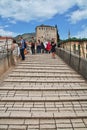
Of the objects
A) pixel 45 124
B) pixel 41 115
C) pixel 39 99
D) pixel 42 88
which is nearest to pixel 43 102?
pixel 39 99

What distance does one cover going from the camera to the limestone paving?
6.75 meters

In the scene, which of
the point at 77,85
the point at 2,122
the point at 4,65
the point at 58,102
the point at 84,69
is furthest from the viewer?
the point at 4,65

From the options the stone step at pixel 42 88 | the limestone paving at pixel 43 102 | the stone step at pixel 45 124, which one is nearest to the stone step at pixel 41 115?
the limestone paving at pixel 43 102

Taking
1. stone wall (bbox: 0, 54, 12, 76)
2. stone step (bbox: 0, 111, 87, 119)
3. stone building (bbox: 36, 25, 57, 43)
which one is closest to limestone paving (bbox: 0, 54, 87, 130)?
stone step (bbox: 0, 111, 87, 119)

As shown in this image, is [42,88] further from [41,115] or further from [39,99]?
[41,115]

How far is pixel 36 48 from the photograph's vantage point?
29.5 metres

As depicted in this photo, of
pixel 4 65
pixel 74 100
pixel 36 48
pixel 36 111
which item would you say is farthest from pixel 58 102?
pixel 36 48

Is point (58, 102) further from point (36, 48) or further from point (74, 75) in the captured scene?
point (36, 48)

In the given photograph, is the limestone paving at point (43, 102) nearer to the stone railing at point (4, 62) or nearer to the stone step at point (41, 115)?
the stone step at point (41, 115)

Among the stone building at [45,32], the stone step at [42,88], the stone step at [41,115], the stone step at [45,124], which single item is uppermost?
the stone building at [45,32]

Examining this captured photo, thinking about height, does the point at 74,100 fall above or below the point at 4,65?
below

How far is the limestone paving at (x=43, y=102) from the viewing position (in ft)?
22.2

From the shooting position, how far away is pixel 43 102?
8383mm

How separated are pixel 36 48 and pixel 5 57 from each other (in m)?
15.9
